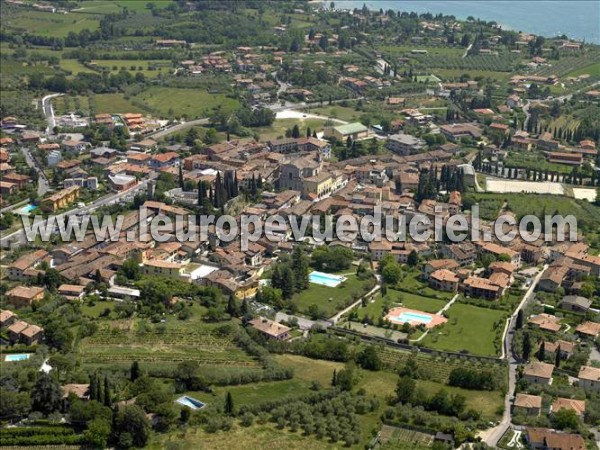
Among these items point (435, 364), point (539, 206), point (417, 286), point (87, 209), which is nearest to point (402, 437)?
point (435, 364)

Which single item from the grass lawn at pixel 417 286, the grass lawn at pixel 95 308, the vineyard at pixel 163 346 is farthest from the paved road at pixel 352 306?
the grass lawn at pixel 95 308

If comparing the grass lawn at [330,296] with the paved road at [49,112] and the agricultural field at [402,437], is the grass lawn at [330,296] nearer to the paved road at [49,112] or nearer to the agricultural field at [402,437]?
the agricultural field at [402,437]

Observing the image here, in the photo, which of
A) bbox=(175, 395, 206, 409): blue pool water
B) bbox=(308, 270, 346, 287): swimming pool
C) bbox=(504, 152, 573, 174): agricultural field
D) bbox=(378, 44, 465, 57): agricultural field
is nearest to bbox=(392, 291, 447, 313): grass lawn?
bbox=(308, 270, 346, 287): swimming pool

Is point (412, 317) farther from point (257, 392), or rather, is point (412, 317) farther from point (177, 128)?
point (177, 128)

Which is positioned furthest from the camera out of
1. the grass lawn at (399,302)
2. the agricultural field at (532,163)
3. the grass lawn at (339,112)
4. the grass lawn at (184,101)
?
the grass lawn at (184,101)

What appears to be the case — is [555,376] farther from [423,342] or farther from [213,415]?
[213,415]

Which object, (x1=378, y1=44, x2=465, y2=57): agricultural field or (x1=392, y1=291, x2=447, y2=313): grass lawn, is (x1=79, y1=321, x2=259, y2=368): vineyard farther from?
(x1=378, y1=44, x2=465, y2=57): agricultural field

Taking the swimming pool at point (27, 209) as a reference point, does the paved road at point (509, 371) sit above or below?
below
